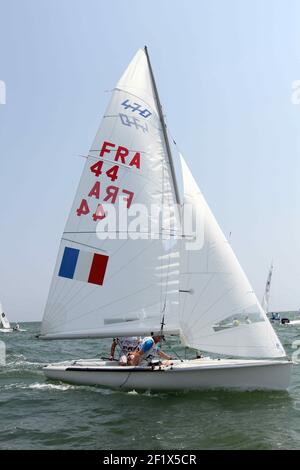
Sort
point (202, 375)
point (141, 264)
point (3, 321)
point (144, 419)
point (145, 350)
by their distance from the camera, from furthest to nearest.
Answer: point (3, 321) → point (141, 264) → point (145, 350) → point (202, 375) → point (144, 419)

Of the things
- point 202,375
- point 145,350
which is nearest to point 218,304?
point 202,375

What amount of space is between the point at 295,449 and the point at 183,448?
1.89 meters

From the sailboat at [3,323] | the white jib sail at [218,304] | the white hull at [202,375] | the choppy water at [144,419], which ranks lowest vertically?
the sailboat at [3,323]

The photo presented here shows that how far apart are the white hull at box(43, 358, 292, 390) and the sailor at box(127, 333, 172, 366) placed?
0.50 m

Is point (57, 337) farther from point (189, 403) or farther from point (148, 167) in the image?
point (148, 167)

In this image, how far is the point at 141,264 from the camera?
12578 mm

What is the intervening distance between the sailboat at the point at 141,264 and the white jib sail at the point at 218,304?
3 centimetres

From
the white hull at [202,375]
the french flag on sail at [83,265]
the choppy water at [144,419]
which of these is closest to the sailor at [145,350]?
the white hull at [202,375]

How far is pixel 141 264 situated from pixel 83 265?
5.33ft

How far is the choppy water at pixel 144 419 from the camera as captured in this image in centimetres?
805

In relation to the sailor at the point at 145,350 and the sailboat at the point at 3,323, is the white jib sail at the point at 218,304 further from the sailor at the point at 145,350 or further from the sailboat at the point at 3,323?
the sailboat at the point at 3,323

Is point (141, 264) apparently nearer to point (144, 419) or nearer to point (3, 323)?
point (144, 419)

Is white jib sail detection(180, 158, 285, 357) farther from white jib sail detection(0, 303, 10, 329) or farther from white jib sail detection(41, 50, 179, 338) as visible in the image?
white jib sail detection(0, 303, 10, 329)

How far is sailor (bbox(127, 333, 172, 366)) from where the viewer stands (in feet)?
39.5
